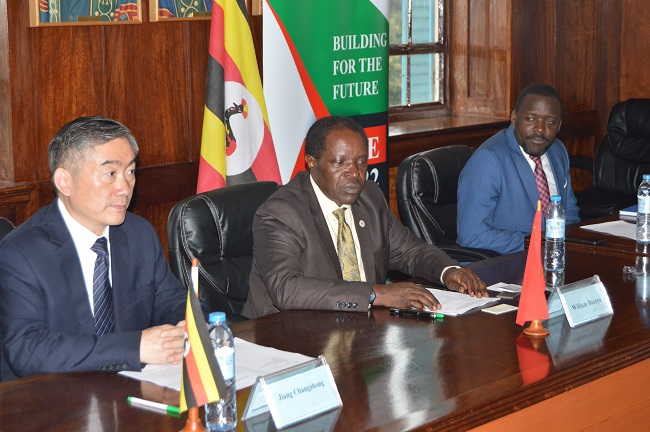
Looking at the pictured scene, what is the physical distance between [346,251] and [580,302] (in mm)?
827

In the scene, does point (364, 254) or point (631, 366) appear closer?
point (631, 366)

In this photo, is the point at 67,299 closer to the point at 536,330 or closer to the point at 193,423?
the point at 193,423

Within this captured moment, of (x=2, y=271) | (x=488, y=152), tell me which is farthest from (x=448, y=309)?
(x=488, y=152)

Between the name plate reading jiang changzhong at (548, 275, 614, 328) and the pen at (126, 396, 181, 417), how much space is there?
1154 mm

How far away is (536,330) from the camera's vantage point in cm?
247

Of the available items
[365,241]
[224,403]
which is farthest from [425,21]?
[224,403]

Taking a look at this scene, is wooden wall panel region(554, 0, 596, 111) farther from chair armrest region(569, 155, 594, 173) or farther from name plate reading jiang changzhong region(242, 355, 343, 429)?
name plate reading jiang changzhong region(242, 355, 343, 429)

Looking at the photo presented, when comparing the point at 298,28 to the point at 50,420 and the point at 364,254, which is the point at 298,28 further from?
the point at 50,420

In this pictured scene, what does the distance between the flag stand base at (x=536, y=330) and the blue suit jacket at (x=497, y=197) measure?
1479 millimetres

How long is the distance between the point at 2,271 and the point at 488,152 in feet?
7.65

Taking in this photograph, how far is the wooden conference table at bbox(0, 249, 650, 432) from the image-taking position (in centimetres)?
193

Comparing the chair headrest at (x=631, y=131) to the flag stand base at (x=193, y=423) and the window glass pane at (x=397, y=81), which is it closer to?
the window glass pane at (x=397, y=81)

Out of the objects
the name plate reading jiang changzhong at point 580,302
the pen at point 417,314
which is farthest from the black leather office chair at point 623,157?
the pen at point 417,314

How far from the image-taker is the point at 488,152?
4102 mm
